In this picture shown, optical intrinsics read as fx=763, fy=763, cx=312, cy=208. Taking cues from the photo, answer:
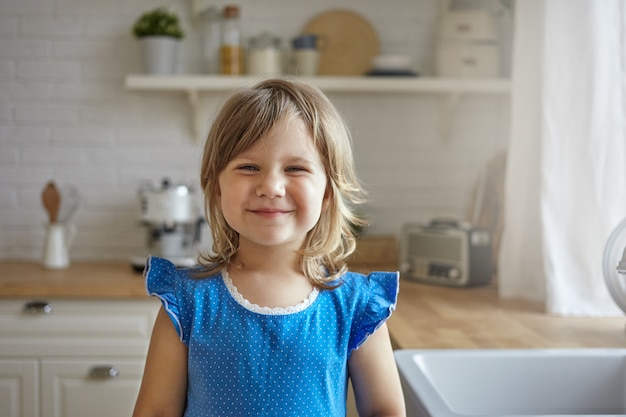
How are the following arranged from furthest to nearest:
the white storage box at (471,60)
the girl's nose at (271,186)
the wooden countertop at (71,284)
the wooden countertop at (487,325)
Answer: the white storage box at (471,60)
the wooden countertop at (71,284)
the wooden countertop at (487,325)
the girl's nose at (271,186)

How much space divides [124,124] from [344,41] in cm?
89

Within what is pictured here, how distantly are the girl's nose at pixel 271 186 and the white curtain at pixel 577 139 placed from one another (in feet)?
3.93

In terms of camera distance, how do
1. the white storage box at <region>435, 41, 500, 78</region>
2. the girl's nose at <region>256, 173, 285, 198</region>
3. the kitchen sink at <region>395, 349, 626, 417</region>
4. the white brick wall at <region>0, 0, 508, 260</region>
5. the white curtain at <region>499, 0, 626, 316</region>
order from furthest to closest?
the white brick wall at <region>0, 0, 508, 260</region>, the white storage box at <region>435, 41, 500, 78</region>, the white curtain at <region>499, 0, 626, 316</region>, the kitchen sink at <region>395, 349, 626, 417</region>, the girl's nose at <region>256, 173, 285, 198</region>

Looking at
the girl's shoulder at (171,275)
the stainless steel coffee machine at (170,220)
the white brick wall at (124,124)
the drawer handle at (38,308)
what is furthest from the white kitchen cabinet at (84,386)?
the girl's shoulder at (171,275)

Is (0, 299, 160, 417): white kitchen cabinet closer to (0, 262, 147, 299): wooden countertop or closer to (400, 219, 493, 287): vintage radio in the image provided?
(0, 262, 147, 299): wooden countertop

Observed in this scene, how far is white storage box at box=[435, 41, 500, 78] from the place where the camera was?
2.74 metres

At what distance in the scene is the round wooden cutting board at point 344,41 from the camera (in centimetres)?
288

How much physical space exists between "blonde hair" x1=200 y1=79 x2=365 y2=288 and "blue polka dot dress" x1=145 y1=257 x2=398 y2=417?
5cm

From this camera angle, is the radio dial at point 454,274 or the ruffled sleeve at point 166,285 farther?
the radio dial at point 454,274

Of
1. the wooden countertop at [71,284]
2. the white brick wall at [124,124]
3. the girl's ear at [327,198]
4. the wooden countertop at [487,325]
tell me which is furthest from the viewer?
the white brick wall at [124,124]

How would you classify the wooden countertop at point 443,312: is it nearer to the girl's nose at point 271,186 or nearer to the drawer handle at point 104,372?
the drawer handle at point 104,372

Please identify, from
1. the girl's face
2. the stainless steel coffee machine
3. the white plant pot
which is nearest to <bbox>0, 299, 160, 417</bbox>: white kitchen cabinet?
the stainless steel coffee machine

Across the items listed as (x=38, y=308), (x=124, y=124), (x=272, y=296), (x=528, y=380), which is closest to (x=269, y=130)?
(x=272, y=296)

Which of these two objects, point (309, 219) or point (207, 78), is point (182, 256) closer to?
point (207, 78)
